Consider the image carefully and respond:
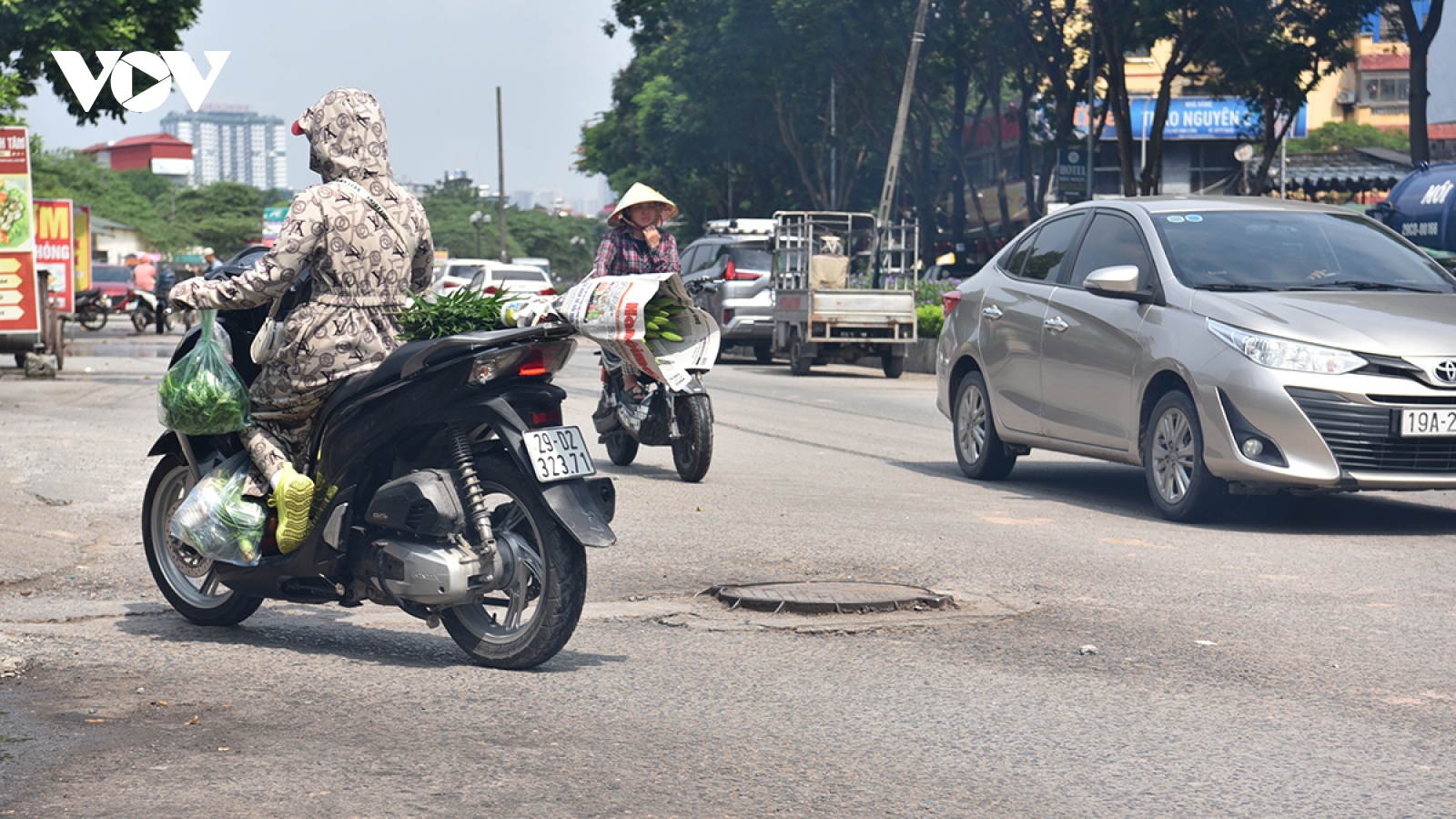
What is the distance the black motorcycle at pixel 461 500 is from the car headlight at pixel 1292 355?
4.13 meters

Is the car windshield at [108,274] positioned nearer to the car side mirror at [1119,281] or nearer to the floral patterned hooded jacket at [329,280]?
the car side mirror at [1119,281]

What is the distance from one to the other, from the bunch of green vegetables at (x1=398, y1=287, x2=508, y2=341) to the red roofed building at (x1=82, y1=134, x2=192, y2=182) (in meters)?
181

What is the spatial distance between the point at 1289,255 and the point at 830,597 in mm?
4181

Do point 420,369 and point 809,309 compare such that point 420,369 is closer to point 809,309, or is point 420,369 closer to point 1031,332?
point 1031,332

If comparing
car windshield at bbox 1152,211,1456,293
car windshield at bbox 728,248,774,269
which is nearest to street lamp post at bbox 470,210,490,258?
car windshield at bbox 728,248,774,269

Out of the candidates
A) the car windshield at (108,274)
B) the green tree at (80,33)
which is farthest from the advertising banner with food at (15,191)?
the car windshield at (108,274)

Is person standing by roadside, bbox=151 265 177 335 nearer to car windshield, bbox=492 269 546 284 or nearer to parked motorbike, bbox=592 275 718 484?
car windshield, bbox=492 269 546 284

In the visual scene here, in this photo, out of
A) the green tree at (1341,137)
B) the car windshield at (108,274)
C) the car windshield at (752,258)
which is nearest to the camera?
the car windshield at (752,258)

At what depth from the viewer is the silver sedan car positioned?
7.97m

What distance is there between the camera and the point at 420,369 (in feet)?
17.0

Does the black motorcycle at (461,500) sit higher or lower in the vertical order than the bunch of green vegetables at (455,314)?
lower

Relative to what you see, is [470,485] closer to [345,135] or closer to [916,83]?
[345,135]

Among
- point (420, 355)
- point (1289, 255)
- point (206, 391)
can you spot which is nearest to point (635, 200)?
point (1289, 255)

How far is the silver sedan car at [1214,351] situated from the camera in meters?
7.97
